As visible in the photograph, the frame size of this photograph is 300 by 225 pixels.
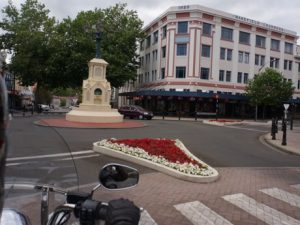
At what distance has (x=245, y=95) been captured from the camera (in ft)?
181

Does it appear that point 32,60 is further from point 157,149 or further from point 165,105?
point 157,149

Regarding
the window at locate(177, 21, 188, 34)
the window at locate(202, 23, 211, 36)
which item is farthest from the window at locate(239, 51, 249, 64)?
the window at locate(177, 21, 188, 34)

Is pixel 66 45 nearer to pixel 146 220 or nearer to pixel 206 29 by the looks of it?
pixel 206 29

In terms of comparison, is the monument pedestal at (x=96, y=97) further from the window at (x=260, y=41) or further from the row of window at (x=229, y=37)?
the window at (x=260, y=41)

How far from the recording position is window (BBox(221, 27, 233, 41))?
56.2m

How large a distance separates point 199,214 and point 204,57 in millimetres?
48333

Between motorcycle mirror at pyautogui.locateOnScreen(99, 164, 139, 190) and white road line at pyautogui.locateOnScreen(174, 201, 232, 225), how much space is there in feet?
13.5

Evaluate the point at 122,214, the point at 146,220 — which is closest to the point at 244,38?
the point at 146,220

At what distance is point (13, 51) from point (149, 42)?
19047 millimetres

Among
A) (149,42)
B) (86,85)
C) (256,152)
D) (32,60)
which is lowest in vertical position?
(256,152)

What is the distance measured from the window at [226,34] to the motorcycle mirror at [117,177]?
5521 centimetres

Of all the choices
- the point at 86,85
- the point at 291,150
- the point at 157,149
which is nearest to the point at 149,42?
the point at 86,85

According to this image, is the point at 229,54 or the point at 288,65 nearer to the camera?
the point at 229,54

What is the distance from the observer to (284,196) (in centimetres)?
859
